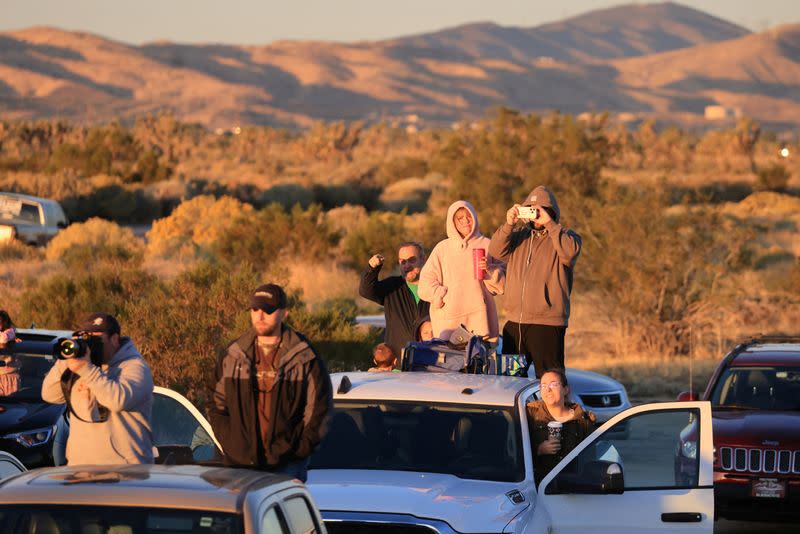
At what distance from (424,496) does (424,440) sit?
0.84 metres

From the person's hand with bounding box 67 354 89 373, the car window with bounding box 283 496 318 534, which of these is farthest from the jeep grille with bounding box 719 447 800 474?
the car window with bounding box 283 496 318 534

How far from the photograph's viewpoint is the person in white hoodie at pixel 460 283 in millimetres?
10500

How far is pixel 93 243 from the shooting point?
1298 inches

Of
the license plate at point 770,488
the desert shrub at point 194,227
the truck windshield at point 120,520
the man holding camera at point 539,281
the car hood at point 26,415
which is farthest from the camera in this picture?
A: the desert shrub at point 194,227

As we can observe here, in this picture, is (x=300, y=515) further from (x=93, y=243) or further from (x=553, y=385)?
(x=93, y=243)

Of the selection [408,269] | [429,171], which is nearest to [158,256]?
[408,269]

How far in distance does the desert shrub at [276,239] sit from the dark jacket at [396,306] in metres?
20.2

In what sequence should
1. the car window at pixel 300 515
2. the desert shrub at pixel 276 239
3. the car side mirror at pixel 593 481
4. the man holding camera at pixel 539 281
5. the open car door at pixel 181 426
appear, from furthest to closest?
1. the desert shrub at pixel 276 239
2. the man holding camera at pixel 539 281
3. the open car door at pixel 181 426
4. the car side mirror at pixel 593 481
5. the car window at pixel 300 515

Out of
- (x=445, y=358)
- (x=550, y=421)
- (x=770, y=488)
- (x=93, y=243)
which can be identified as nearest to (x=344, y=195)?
(x=93, y=243)

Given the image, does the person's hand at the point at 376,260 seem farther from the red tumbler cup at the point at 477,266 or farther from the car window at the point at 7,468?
the car window at the point at 7,468

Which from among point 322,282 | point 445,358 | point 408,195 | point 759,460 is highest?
point 445,358

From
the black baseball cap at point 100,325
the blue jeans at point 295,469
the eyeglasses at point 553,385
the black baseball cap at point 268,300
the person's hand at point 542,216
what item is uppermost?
the black baseball cap at point 268,300

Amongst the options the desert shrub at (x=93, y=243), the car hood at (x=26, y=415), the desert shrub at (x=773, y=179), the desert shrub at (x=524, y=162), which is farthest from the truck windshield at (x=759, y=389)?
the desert shrub at (x=773, y=179)

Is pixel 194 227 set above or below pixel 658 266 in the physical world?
below
